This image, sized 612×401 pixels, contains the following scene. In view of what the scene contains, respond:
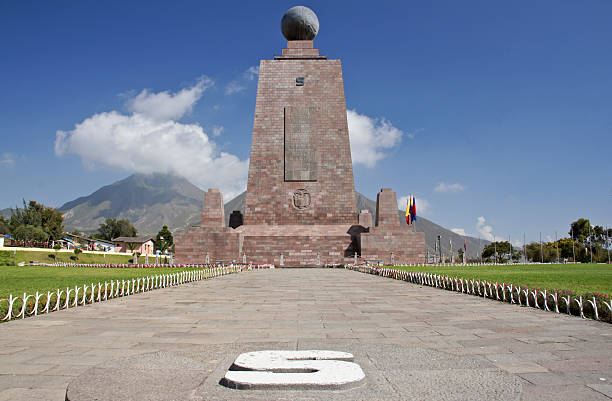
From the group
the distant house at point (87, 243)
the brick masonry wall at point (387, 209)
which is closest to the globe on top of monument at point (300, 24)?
the brick masonry wall at point (387, 209)

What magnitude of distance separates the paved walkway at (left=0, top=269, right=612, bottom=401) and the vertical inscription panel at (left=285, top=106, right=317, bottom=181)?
2673 centimetres

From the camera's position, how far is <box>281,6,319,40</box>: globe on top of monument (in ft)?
129

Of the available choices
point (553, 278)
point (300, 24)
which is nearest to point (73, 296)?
point (553, 278)

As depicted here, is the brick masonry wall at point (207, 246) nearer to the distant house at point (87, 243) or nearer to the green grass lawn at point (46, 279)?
the green grass lawn at point (46, 279)

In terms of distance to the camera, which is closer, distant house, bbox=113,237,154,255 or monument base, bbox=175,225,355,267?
monument base, bbox=175,225,355,267

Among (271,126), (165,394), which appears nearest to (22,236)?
(271,126)

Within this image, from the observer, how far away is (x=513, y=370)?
13.1 ft

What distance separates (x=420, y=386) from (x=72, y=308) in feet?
24.8

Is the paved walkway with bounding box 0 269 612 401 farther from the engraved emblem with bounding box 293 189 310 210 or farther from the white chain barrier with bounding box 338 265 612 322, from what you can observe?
the engraved emblem with bounding box 293 189 310 210

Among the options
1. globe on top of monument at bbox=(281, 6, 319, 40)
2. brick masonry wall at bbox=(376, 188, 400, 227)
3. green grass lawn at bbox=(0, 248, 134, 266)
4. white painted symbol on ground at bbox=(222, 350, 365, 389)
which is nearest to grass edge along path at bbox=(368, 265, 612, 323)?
white painted symbol on ground at bbox=(222, 350, 365, 389)

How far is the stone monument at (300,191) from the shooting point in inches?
1220

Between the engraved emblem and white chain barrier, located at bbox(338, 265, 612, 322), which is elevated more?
the engraved emblem

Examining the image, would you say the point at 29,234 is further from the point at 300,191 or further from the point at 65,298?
the point at 65,298

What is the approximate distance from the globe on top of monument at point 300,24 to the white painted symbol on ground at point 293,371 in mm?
39283
